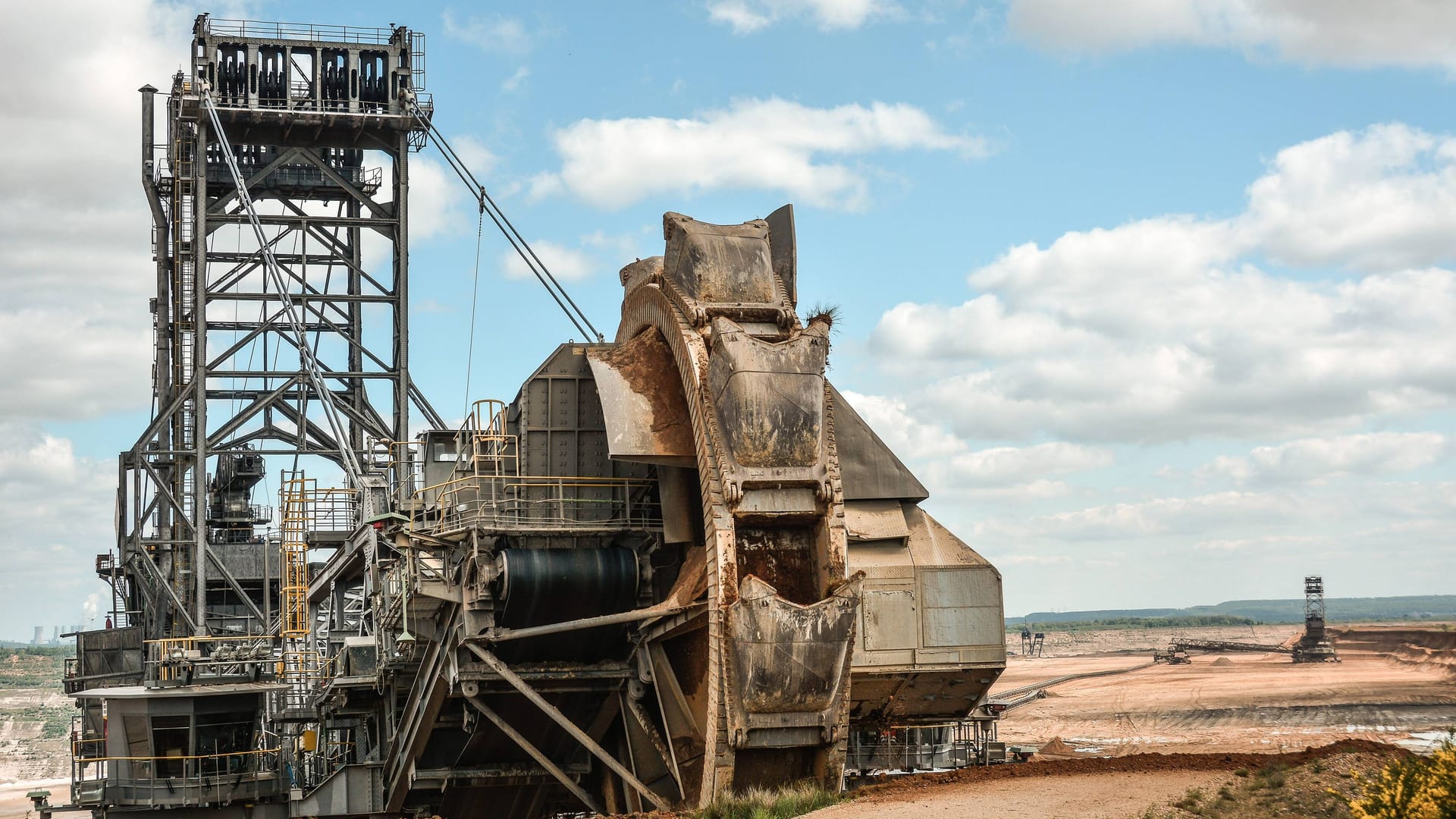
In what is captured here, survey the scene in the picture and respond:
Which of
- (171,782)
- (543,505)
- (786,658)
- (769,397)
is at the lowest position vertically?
(171,782)

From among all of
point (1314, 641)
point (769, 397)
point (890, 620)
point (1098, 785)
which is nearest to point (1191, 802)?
point (1098, 785)

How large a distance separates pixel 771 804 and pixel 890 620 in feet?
29.0

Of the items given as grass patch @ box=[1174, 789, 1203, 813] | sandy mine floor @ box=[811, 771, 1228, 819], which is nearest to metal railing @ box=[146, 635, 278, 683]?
sandy mine floor @ box=[811, 771, 1228, 819]

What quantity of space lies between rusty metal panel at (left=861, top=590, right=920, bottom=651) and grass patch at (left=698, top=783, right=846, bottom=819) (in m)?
7.67

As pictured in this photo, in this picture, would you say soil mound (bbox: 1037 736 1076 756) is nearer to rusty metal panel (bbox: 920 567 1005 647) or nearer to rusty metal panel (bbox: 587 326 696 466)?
rusty metal panel (bbox: 920 567 1005 647)

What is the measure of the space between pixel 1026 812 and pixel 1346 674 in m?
63.8

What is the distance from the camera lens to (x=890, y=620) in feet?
91.7

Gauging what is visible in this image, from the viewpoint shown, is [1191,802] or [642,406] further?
[642,406]

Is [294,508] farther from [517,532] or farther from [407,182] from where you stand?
[407,182]

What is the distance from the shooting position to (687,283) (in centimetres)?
2269

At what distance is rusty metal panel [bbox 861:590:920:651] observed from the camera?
27.9m

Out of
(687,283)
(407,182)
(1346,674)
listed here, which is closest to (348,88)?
(407,182)

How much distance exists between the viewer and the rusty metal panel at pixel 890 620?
91.4ft

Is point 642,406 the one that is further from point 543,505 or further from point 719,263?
point 543,505
